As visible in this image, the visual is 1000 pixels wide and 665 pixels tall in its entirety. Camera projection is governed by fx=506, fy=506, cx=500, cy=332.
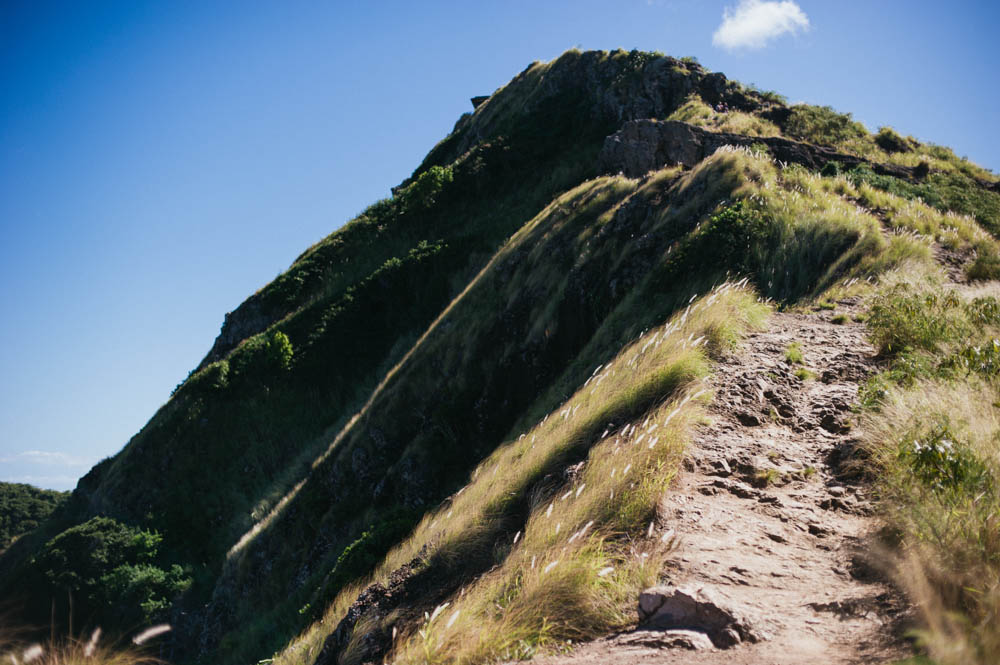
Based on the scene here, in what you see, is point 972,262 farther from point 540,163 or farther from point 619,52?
point 619,52

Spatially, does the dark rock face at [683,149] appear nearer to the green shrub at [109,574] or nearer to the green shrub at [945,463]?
the green shrub at [945,463]

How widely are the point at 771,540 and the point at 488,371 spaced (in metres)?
12.8

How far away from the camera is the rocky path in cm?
297

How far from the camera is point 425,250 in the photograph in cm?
3419

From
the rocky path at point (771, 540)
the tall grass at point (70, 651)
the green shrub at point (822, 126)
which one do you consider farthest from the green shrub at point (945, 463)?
the green shrub at point (822, 126)

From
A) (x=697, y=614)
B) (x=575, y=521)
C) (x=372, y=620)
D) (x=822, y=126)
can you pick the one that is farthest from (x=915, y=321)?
(x=822, y=126)

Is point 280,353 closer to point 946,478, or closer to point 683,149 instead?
point 683,149

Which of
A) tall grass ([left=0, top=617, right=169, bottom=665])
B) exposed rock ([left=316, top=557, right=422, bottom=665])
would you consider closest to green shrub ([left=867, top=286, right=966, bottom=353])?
exposed rock ([left=316, top=557, right=422, bottom=665])

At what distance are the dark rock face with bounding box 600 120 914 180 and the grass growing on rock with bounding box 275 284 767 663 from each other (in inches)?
686

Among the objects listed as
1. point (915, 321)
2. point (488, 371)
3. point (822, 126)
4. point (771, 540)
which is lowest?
point (915, 321)

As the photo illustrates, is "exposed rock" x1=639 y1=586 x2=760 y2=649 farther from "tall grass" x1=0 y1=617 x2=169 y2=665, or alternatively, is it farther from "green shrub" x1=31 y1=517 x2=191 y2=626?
"green shrub" x1=31 y1=517 x2=191 y2=626

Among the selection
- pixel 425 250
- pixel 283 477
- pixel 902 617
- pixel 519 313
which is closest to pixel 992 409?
pixel 902 617

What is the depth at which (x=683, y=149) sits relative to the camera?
75.6ft

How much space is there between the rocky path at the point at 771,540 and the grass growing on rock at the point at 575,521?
0.78 feet
